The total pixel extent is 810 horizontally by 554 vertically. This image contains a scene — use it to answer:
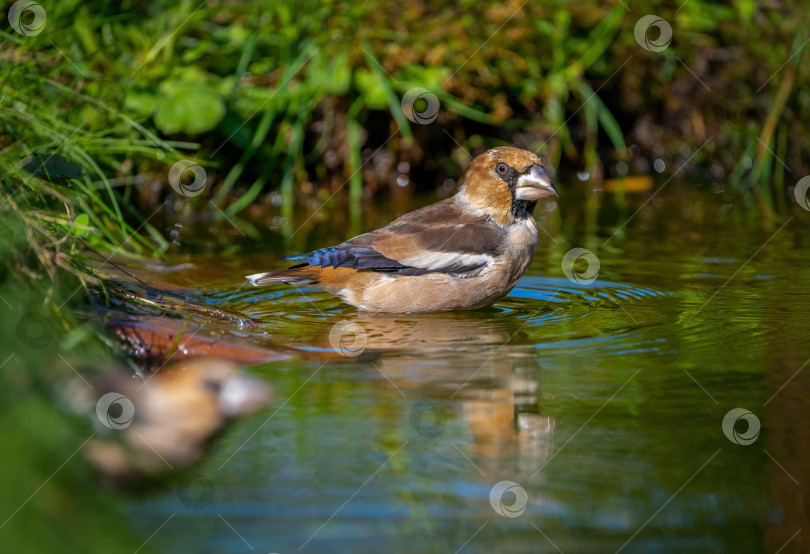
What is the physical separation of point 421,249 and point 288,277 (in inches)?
28.6

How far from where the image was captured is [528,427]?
12.3 ft

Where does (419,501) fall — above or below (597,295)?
below

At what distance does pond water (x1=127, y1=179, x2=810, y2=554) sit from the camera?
2.99 metres

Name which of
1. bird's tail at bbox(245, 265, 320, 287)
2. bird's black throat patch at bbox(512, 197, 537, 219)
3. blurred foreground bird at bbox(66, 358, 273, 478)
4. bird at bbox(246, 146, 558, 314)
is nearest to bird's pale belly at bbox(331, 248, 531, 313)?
bird at bbox(246, 146, 558, 314)

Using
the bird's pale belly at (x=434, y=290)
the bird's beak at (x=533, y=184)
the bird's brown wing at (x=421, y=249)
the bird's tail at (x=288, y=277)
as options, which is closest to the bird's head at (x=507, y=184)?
the bird's beak at (x=533, y=184)

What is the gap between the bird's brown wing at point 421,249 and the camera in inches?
223

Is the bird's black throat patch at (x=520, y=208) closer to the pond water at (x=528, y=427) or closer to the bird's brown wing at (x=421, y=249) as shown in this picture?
the bird's brown wing at (x=421, y=249)

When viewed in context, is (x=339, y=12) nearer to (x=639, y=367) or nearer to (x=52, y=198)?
(x=52, y=198)

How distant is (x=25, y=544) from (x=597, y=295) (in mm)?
3839

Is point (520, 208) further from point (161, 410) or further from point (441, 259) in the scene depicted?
point (161, 410)

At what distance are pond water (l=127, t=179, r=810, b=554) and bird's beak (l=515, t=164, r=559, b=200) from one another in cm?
56

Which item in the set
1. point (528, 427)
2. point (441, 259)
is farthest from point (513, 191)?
point (528, 427)

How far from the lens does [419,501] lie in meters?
3.15

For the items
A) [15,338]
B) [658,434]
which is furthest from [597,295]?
[15,338]
